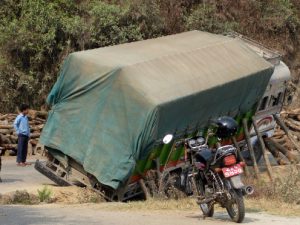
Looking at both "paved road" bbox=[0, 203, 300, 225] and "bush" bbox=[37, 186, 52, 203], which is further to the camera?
"bush" bbox=[37, 186, 52, 203]

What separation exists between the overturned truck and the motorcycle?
101 inches

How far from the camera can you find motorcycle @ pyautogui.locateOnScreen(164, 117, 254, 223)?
996 centimetres

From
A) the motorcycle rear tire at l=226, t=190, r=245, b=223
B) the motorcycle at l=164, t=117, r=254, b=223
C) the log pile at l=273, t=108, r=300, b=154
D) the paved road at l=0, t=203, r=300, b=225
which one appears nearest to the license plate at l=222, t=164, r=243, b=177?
the motorcycle at l=164, t=117, r=254, b=223

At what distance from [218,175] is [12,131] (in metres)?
12.0

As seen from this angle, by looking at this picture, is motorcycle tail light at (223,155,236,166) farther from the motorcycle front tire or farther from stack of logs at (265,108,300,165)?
stack of logs at (265,108,300,165)

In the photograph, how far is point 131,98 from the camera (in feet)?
43.6

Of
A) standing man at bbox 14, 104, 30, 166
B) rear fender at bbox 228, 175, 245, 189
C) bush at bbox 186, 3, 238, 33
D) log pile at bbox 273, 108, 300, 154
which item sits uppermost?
rear fender at bbox 228, 175, 245, 189

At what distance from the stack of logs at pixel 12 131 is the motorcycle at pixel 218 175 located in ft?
36.0

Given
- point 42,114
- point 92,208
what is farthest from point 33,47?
point 92,208

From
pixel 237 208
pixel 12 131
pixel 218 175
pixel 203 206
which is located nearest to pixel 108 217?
pixel 203 206

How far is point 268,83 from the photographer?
16891 mm

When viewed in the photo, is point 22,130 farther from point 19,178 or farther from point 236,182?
point 236,182

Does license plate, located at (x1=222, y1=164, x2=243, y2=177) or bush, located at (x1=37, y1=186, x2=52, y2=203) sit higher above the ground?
license plate, located at (x1=222, y1=164, x2=243, y2=177)

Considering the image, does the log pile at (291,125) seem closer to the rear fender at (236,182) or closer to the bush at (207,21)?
the bush at (207,21)
